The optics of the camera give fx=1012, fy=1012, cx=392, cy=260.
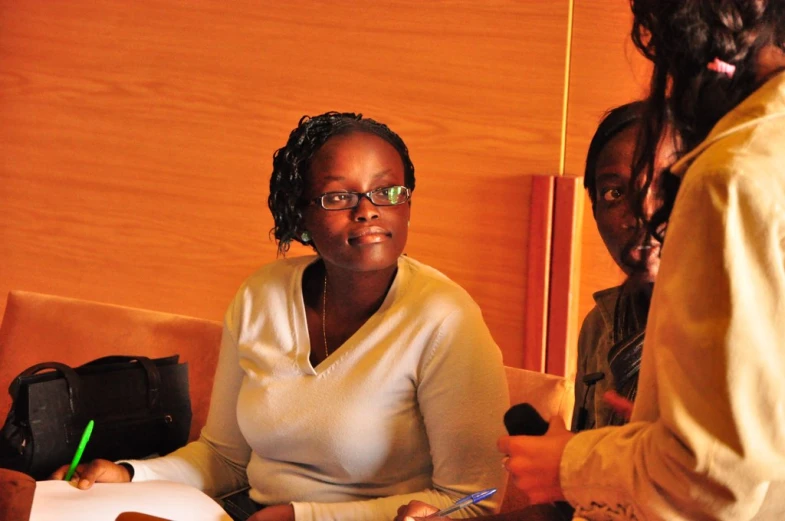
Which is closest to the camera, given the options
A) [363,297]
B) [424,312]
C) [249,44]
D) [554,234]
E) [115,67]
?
[424,312]

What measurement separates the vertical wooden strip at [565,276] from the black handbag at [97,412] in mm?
1177

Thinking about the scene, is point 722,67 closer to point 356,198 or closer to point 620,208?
point 620,208

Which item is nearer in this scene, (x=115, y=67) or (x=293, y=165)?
(x=293, y=165)

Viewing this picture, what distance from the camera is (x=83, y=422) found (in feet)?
6.39

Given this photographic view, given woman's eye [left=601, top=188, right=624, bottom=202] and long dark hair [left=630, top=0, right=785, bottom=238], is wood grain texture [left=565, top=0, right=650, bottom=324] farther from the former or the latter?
long dark hair [left=630, top=0, right=785, bottom=238]

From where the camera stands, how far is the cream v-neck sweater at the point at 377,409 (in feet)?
5.58

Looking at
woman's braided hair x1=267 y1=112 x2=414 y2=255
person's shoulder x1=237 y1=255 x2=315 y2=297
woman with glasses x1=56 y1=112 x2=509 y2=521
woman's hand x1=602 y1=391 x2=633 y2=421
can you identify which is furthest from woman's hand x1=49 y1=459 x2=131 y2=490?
woman's hand x1=602 y1=391 x2=633 y2=421

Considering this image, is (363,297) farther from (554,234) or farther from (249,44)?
(249,44)

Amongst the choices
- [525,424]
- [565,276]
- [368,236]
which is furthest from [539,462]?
[565,276]

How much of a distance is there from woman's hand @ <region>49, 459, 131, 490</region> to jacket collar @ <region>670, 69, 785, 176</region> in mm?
1295

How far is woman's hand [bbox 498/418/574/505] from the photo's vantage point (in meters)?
1.10

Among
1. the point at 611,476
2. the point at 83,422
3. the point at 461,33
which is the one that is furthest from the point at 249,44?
the point at 611,476

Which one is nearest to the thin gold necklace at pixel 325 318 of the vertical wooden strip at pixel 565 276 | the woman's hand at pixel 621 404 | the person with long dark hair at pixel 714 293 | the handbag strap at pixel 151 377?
the handbag strap at pixel 151 377

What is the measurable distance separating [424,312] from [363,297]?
0.17 m
